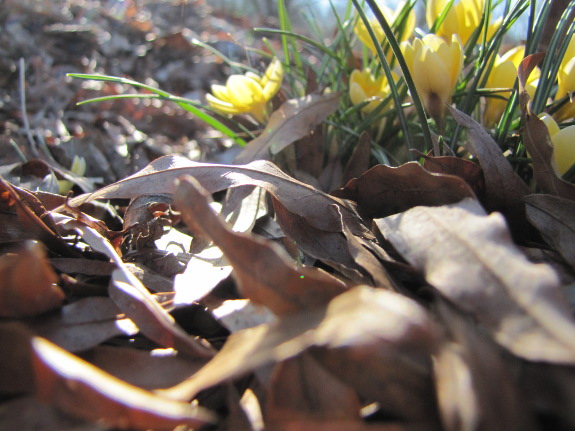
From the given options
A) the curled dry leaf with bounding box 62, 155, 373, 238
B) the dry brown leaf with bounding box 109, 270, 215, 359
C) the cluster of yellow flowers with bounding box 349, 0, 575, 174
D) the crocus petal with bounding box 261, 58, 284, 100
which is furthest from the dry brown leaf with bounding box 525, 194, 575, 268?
the crocus petal with bounding box 261, 58, 284, 100

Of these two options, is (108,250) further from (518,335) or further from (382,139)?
(382,139)

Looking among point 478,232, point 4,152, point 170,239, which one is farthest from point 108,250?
point 4,152

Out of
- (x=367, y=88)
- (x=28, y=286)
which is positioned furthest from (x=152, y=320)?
(x=367, y=88)

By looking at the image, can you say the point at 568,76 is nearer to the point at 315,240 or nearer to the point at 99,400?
the point at 315,240

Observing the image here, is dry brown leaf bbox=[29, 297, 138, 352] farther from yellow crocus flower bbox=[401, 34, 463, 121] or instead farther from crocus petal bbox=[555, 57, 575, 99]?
crocus petal bbox=[555, 57, 575, 99]

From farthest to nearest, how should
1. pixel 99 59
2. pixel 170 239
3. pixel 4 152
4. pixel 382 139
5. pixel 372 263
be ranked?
pixel 99 59 < pixel 4 152 < pixel 382 139 < pixel 170 239 < pixel 372 263

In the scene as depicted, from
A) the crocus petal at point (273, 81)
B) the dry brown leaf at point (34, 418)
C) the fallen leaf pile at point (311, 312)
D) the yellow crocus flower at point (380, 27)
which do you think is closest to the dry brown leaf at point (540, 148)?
the fallen leaf pile at point (311, 312)
